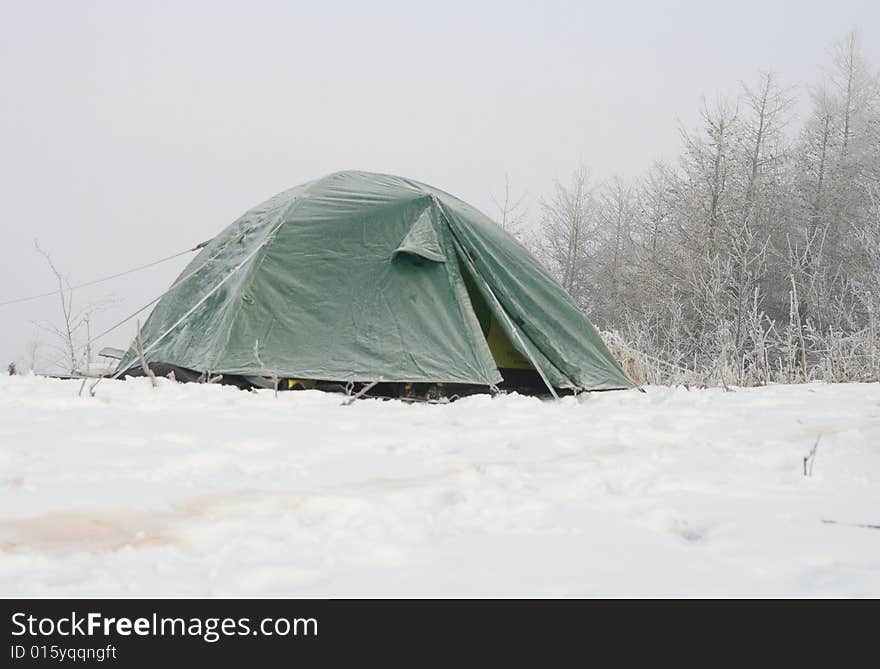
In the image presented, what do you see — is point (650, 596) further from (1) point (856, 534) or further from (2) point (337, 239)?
(2) point (337, 239)

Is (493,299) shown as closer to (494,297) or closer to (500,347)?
(494,297)

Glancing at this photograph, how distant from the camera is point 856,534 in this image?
1.45 metres

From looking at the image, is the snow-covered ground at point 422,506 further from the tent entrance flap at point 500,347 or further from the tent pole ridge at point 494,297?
the tent entrance flap at point 500,347

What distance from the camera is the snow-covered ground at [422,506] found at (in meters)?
1.19

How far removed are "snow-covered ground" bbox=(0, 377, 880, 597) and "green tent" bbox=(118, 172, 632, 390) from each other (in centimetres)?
176

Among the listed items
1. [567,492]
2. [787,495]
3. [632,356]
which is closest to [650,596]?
[567,492]

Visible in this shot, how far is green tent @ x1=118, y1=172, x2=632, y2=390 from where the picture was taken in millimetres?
4680

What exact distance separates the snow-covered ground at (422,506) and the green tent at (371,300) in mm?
1761

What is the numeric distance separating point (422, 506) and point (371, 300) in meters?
3.36

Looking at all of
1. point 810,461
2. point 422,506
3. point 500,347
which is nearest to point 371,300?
point 500,347

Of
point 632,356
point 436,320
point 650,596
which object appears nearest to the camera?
point 650,596
